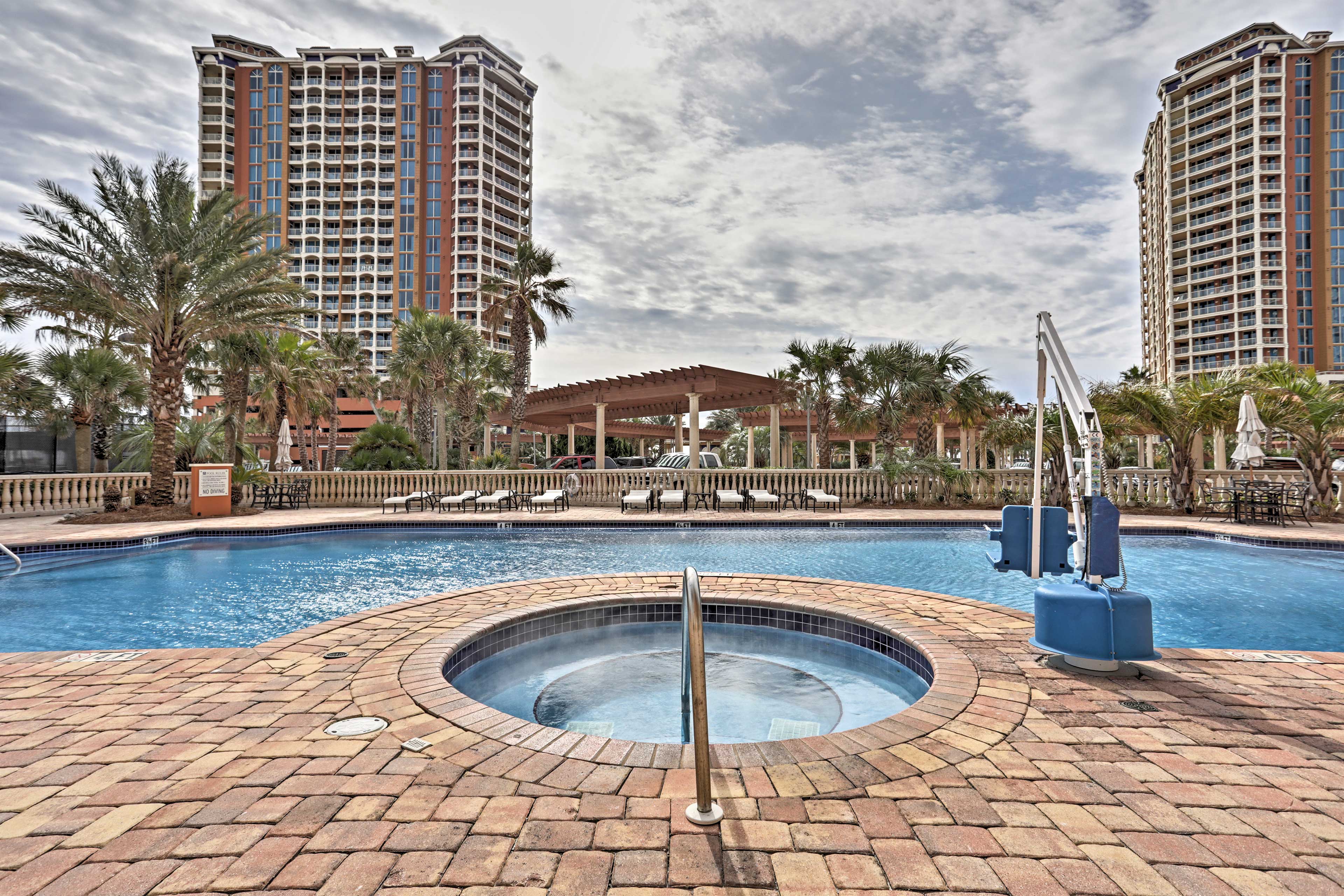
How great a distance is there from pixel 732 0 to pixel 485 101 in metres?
72.8

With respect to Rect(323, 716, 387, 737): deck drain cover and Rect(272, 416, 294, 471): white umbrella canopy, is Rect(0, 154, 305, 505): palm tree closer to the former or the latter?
Rect(272, 416, 294, 471): white umbrella canopy

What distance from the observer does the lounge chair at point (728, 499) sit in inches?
583

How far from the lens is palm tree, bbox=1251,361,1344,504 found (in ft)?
42.1

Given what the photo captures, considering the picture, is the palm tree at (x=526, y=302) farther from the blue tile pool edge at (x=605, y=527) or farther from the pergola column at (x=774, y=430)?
the blue tile pool edge at (x=605, y=527)

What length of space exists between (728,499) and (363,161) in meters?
74.6

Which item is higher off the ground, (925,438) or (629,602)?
(925,438)

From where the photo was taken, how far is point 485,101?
69.8 meters

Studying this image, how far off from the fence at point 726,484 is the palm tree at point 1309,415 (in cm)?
190

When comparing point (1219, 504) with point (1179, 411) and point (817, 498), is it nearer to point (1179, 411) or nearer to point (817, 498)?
point (1179, 411)

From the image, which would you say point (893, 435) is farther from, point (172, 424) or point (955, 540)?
point (172, 424)

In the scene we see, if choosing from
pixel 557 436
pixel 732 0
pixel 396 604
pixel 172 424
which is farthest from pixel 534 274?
pixel 557 436

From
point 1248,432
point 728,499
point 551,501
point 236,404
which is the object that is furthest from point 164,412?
point 1248,432

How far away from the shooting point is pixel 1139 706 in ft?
9.91

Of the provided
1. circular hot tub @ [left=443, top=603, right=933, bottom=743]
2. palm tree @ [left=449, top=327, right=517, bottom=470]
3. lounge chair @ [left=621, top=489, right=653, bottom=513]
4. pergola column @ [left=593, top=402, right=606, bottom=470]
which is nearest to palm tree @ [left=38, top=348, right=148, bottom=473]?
palm tree @ [left=449, top=327, right=517, bottom=470]
